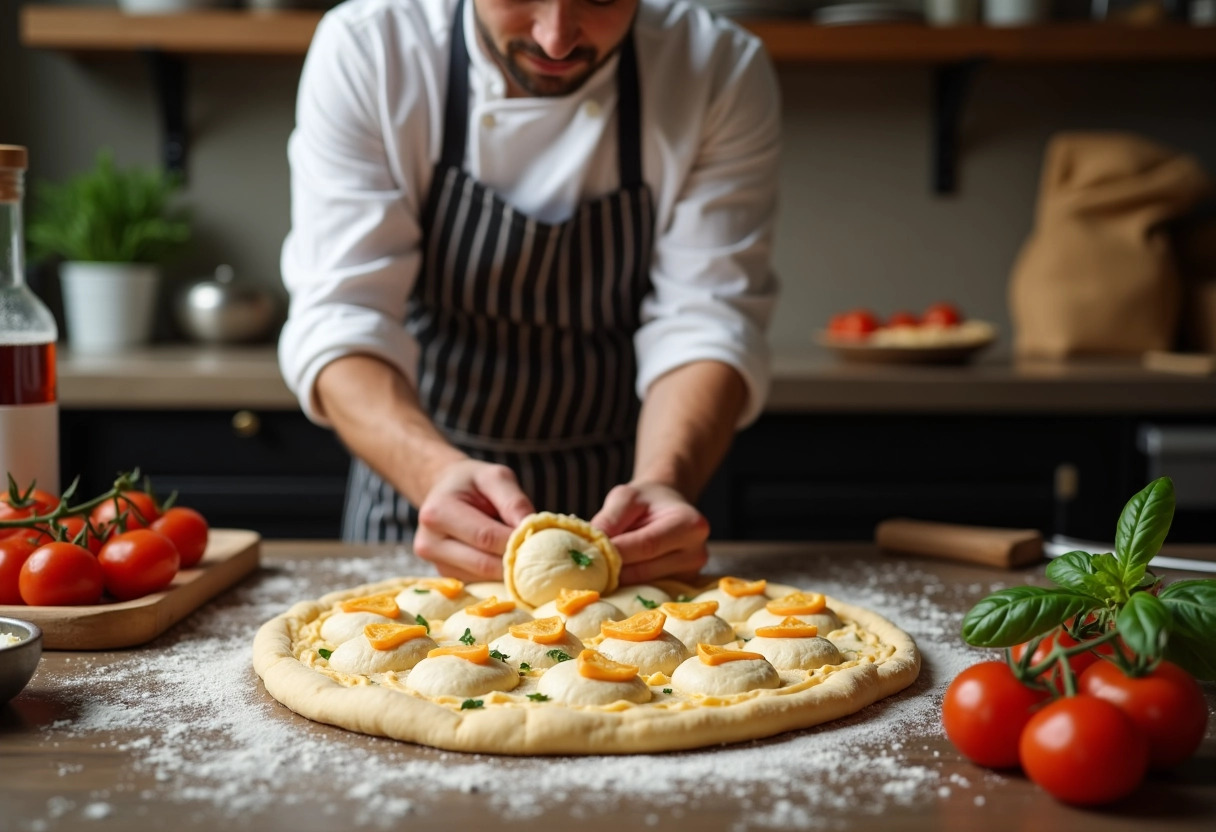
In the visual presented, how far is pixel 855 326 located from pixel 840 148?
0.63m

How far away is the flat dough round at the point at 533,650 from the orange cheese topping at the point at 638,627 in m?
0.04

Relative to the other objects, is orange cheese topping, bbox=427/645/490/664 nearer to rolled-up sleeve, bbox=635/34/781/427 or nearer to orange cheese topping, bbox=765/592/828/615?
orange cheese topping, bbox=765/592/828/615

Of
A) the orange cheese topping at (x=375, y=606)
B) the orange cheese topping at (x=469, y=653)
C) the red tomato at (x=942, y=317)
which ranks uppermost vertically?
the red tomato at (x=942, y=317)

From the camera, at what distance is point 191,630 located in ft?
4.46

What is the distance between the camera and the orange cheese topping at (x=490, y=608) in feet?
4.26

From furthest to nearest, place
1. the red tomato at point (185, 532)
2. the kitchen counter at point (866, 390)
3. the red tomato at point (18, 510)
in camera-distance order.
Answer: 1. the kitchen counter at point (866, 390)
2. the red tomato at point (185, 532)
3. the red tomato at point (18, 510)

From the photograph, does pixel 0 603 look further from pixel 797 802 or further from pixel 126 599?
pixel 797 802

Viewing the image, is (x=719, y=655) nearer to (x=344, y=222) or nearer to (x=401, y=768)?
(x=401, y=768)

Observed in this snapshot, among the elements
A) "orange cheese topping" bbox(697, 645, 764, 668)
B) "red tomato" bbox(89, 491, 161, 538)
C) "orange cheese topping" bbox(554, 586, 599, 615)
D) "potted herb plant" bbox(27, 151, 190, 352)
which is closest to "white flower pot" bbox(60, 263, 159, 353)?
"potted herb plant" bbox(27, 151, 190, 352)

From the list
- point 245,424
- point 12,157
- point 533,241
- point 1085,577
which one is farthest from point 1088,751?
point 245,424

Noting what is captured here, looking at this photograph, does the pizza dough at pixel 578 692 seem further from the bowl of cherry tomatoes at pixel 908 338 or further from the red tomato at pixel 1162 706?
the bowl of cherry tomatoes at pixel 908 338

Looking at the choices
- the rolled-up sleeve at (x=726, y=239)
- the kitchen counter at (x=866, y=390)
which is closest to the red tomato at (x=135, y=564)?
the rolled-up sleeve at (x=726, y=239)

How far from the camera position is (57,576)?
4.19ft

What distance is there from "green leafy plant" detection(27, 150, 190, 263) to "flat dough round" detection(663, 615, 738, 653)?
2221 millimetres
